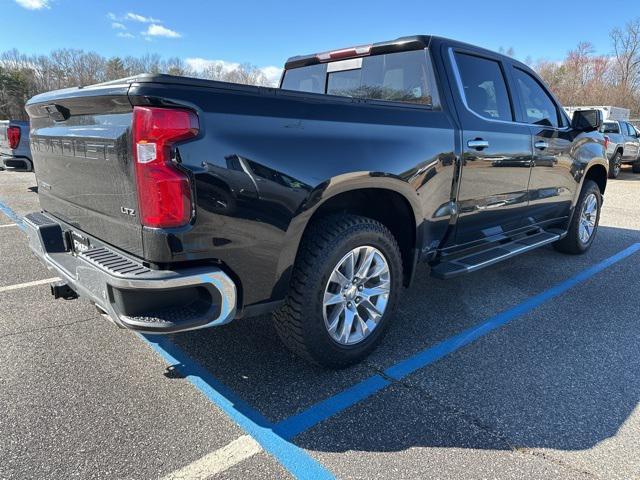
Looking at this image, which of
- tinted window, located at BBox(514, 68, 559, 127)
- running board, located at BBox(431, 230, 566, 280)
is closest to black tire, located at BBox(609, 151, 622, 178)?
tinted window, located at BBox(514, 68, 559, 127)

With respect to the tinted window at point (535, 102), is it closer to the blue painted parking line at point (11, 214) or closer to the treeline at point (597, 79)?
the blue painted parking line at point (11, 214)

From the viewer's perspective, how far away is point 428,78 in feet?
10.5

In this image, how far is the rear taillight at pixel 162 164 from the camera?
1890 mm

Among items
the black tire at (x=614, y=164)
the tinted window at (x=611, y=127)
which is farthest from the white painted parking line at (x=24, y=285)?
the tinted window at (x=611, y=127)

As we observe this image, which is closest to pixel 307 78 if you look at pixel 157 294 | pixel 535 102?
pixel 535 102

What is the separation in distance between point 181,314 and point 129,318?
0.22m

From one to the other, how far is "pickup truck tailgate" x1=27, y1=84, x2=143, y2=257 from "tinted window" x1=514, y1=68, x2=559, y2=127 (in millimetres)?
3441

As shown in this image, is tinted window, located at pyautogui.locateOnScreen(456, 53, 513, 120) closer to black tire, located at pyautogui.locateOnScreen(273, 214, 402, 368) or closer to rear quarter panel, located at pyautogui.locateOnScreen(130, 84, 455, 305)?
rear quarter panel, located at pyautogui.locateOnScreen(130, 84, 455, 305)

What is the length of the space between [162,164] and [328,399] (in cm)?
150

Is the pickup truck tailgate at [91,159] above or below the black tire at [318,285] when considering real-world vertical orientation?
above

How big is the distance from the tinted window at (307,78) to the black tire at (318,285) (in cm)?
188

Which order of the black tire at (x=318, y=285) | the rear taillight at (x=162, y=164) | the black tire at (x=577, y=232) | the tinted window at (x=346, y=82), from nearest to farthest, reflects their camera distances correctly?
the rear taillight at (x=162, y=164) → the black tire at (x=318, y=285) → the tinted window at (x=346, y=82) → the black tire at (x=577, y=232)

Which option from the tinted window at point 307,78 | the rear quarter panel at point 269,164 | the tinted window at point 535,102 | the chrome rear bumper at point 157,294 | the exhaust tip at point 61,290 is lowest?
the exhaust tip at point 61,290

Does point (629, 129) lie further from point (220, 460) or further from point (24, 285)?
point (220, 460)
